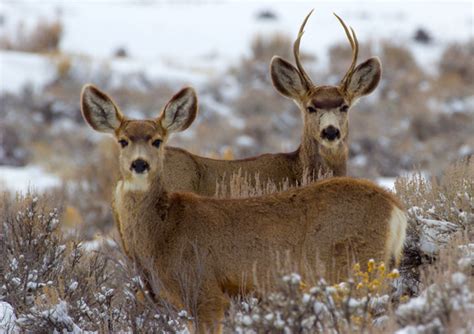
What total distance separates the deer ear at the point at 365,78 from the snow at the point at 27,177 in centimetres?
1050

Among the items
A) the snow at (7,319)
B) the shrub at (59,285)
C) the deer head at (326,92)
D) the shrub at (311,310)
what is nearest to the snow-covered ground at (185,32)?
the shrub at (59,285)

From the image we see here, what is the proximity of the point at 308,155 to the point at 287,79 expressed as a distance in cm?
89

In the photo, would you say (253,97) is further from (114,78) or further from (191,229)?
(191,229)

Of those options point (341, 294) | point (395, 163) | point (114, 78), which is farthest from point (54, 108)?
point (341, 294)

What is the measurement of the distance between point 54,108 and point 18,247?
1677 centimetres

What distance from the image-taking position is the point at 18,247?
27.7ft

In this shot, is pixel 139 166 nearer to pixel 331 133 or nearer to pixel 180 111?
pixel 180 111

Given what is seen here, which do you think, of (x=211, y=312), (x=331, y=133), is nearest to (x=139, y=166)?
(x=211, y=312)

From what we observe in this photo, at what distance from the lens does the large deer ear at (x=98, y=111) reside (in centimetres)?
733

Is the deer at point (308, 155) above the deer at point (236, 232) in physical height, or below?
above

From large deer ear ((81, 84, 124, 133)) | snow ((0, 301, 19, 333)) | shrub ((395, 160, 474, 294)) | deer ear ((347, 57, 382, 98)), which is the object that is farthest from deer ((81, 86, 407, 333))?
deer ear ((347, 57, 382, 98))

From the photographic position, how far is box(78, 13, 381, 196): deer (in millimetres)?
8680

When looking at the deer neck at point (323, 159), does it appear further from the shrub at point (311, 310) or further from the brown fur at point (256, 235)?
the shrub at point (311, 310)

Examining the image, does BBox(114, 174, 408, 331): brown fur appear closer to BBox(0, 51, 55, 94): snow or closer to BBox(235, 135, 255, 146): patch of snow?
BBox(235, 135, 255, 146): patch of snow
